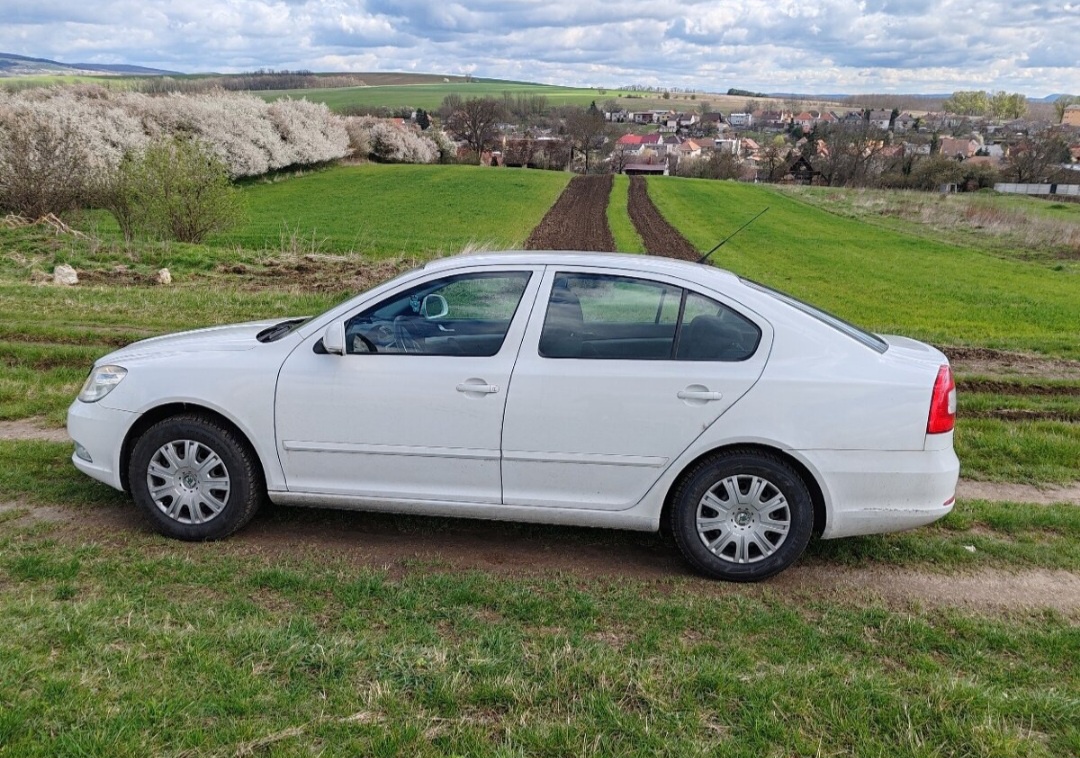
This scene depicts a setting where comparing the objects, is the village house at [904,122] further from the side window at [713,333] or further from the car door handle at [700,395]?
the car door handle at [700,395]

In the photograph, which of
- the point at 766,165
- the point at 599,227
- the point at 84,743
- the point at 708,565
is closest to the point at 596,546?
the point at 708,565

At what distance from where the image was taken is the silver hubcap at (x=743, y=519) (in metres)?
4.41

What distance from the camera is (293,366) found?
15.5 feet

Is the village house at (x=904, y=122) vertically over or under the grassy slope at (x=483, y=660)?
over

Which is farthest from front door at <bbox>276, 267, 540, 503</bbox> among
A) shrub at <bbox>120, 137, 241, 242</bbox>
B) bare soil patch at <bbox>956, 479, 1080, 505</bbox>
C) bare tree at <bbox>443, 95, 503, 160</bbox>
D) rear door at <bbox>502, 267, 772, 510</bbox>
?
bare tree at <bbox>443, 95, 503, 160</bbox>

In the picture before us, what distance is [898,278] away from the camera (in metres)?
25.5

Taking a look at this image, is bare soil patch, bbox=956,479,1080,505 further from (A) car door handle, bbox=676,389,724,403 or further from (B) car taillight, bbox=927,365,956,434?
(A) car door handle, bbox=676,389,724,403

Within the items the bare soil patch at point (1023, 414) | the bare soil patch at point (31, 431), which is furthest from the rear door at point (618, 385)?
the bare soil patch at point (1023, 414)

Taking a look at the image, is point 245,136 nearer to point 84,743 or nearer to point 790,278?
point 790,278

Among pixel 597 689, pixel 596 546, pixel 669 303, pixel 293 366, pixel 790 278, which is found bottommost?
pixel 790 278

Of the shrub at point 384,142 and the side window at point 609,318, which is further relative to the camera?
the shrub at point 384,142

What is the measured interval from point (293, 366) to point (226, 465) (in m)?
0.70

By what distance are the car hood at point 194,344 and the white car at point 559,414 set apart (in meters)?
0.03

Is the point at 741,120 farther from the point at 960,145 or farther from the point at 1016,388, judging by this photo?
the point at 1016,388
